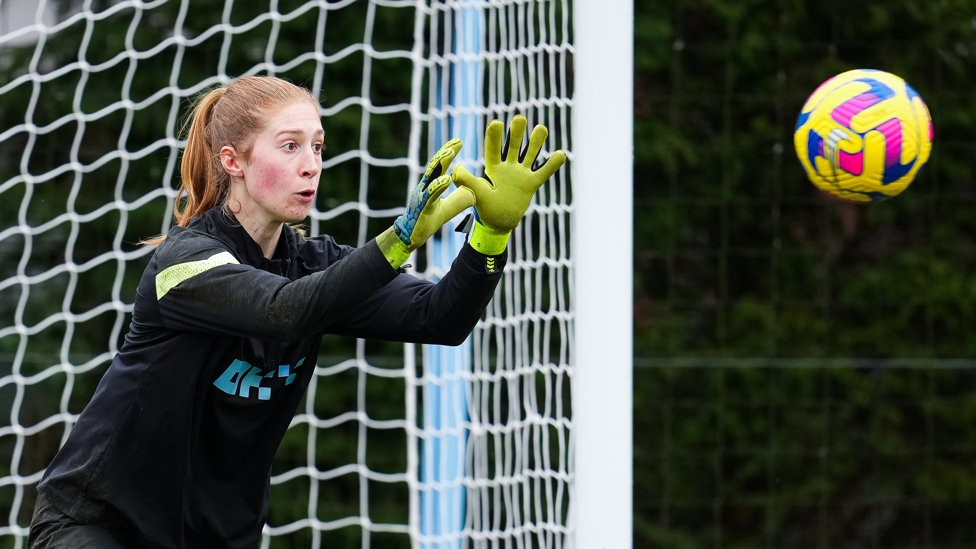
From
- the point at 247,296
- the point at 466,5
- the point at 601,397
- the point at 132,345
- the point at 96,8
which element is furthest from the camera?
the point at 96,8

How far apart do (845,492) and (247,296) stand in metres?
4.12

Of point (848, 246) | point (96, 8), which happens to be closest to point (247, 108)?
point (96, 8)

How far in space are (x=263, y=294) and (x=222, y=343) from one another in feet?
0.77

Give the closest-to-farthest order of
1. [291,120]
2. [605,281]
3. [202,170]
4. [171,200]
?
[291,120]
[202,170]
[605,281]
[171,200]

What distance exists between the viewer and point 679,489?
191 inches

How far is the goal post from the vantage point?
2252 millimetres

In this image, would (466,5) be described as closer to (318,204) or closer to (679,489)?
(318,204)

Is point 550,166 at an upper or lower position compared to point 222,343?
upper

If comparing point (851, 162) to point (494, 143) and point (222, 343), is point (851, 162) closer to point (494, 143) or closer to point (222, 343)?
point (494, 143)

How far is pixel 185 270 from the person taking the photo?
174 cm

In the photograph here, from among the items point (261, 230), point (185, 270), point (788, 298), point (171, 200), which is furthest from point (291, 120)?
point (788, 298)

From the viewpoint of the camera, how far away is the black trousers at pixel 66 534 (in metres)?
1.77

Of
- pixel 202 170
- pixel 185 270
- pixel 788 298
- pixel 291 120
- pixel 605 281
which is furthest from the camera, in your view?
pixel 788 298

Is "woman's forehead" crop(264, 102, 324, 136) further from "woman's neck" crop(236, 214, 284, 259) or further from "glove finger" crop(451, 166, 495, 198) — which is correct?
"glove finger" crop(451, 166, 495, 198)
